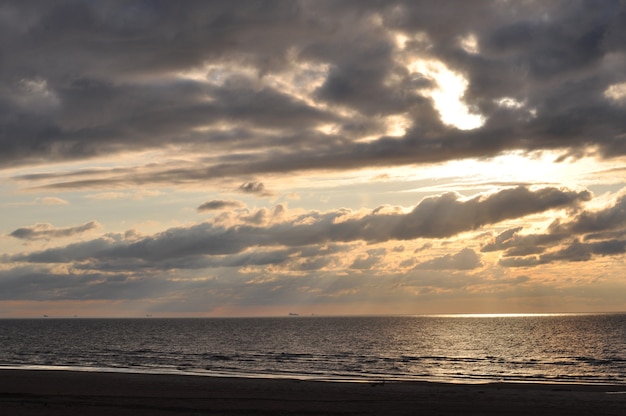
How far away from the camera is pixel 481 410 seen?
38.1m

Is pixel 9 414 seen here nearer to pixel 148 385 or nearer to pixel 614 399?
pixel 148 385

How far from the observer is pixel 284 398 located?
42.6 m

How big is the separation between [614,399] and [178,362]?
59.5 m

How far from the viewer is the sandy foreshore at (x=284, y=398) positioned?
37.3m

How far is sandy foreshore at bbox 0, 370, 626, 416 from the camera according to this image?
3731cm

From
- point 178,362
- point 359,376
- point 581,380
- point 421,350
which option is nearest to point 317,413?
point 359,376

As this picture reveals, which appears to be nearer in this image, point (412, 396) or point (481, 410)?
point (481, 410)

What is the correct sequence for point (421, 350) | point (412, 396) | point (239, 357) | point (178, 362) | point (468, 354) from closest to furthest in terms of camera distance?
1. point (412, 396)
2. point (178, 362)
3. point (239, 357)
4. point (468, 354)
5. point (421, 350)

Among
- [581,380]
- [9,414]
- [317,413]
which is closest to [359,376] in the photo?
[581,380]

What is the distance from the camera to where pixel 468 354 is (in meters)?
105

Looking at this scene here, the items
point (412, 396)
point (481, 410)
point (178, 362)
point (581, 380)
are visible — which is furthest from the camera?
point (178, 362)

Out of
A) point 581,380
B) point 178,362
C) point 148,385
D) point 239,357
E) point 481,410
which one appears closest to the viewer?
point 481,410

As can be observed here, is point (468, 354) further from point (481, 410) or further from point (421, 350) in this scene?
point (481, 410)

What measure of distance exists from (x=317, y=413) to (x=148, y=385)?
18.9 metres
